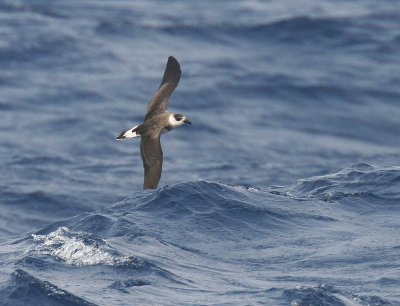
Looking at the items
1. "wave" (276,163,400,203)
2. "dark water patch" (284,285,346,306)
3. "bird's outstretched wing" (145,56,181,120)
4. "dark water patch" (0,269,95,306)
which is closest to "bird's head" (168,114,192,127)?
→ "bird's outstretched wing" (145,56,181,120)

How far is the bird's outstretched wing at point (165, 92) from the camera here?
15.8 metres

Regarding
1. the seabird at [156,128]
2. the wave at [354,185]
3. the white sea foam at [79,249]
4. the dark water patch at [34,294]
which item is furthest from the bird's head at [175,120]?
the dark water patch at [34,294]

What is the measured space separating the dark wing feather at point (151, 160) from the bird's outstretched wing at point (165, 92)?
951 millimetres

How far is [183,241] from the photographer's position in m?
13.7

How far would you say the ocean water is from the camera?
40.3ft

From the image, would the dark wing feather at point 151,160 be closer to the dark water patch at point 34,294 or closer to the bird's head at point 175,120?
the bird's head at point 175,120

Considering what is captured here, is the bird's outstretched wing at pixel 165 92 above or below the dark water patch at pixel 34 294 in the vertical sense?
above

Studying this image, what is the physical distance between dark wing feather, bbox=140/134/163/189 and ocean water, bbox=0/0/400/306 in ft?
2.25

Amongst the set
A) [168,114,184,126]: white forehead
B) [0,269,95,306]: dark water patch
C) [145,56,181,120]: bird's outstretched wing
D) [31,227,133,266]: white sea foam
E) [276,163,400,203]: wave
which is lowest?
[0,269,95,306]: dark water patch

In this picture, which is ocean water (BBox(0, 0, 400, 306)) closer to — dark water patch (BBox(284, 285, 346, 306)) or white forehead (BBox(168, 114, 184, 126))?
dark water patch (BBox(284, 285, 346, 306))

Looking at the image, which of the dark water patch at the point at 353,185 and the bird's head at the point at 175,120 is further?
the dark water patch at the point at 353,185

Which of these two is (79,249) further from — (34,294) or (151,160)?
(151,160)

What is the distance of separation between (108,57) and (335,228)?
17.3 m

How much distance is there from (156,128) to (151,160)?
0.98m
